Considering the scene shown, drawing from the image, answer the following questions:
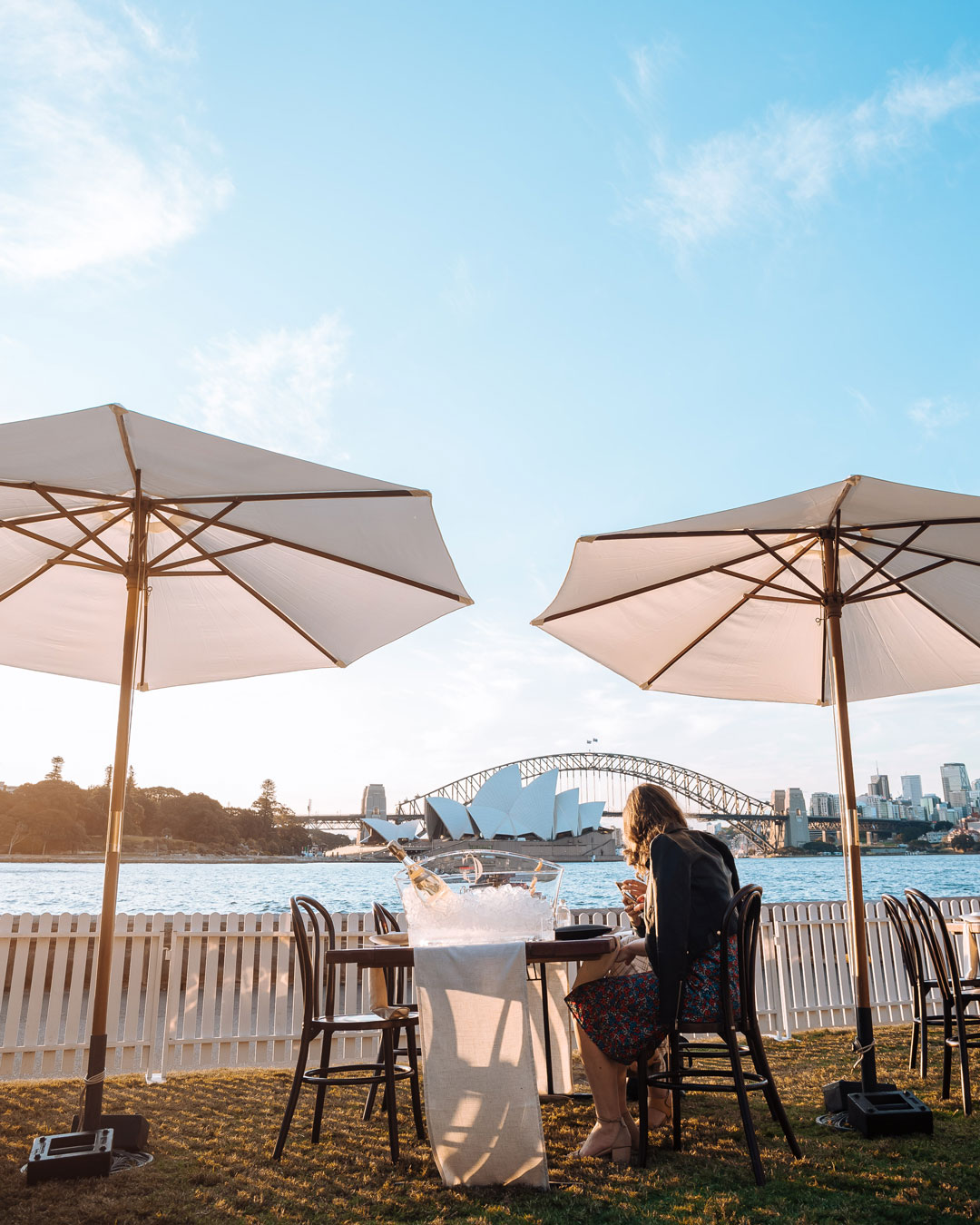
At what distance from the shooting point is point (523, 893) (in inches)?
99.8

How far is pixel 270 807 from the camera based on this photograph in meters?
56.0

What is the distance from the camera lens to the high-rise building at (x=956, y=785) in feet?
217

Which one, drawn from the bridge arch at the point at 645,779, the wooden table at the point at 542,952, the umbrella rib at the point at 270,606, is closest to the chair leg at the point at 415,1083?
the wooden table at the point at 542,952

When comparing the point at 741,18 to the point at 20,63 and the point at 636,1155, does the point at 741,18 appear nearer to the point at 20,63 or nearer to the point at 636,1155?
the point at 20,63

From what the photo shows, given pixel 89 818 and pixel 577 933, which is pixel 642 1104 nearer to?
pixel 577 933

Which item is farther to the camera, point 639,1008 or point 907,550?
point 907,550

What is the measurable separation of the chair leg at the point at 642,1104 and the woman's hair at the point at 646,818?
670 mm

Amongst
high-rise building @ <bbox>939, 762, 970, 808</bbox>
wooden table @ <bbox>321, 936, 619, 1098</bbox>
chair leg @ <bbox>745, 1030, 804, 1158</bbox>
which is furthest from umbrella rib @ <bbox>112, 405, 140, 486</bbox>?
high-rise building @ <bbox>939, 762, 970, 808</bbox>

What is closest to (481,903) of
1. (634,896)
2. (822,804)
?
(634,896)

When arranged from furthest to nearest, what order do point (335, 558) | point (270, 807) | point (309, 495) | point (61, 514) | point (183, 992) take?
point (270, 807) → point (183, 992) → point (335, 558) → point (61, 514) → point (309, 495)

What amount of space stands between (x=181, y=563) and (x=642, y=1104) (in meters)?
2.69

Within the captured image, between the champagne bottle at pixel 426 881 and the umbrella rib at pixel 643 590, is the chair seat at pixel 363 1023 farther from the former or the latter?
the umbrella rib at pixel 643 590

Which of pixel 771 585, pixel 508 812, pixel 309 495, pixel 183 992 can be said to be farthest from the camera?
pixel 508 812

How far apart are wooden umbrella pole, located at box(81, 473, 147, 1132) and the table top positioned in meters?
0.96
